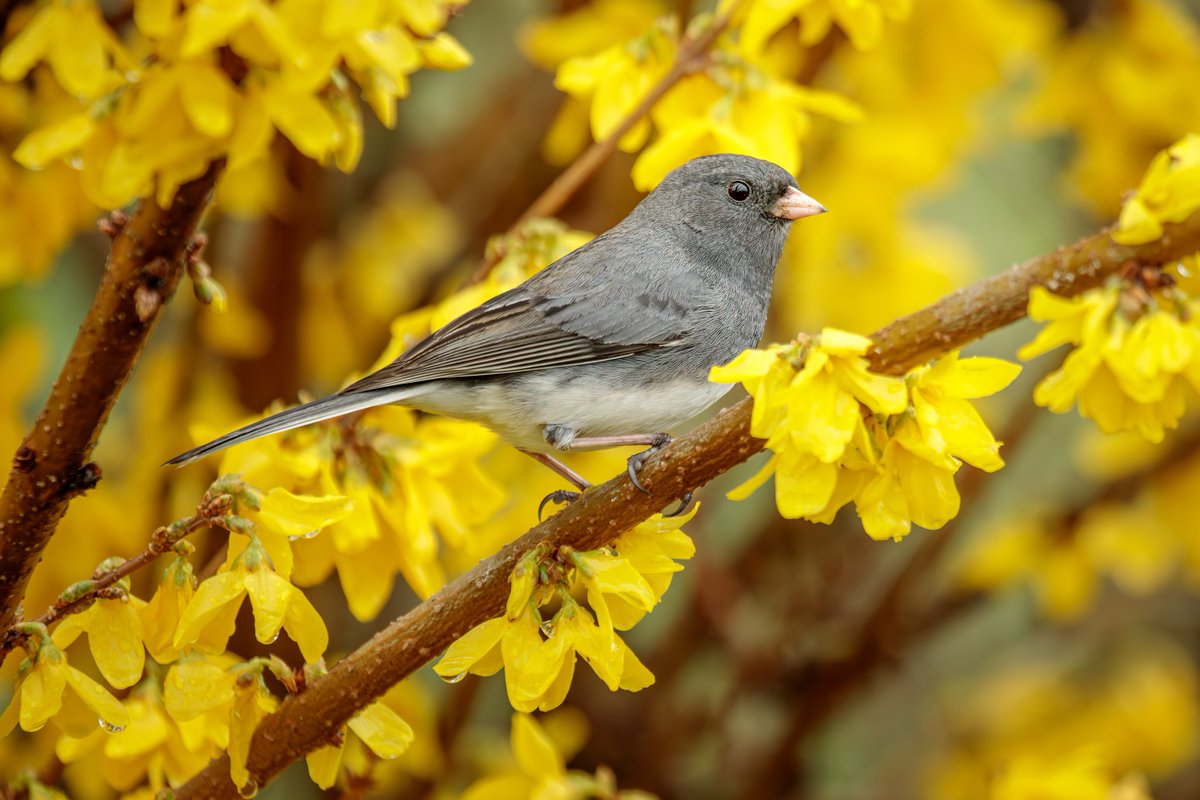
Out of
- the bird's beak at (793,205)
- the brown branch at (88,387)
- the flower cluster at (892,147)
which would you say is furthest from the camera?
the flower cluster at (892,147)

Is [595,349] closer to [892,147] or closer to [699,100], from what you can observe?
[699,100]

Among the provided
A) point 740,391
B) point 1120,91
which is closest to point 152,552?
point 1120,91

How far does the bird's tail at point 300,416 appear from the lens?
1.24 meters

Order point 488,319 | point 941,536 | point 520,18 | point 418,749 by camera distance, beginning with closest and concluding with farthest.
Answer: point 488,319 < point 418,749 < point 941,536 < point 520,18

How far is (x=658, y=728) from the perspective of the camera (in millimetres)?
2213

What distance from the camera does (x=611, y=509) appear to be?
1.10 meters

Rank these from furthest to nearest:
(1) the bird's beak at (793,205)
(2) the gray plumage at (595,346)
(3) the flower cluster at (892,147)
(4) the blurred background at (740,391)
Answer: (3) the flower cluster at (892,147) → (4) the blurred background at (740,391) → (1) the bird's beak at (793,205) → (2) the gray plumage at (595,346)

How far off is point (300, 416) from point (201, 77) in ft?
1.14

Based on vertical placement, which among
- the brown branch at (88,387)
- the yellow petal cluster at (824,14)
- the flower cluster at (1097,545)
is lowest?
the flower cluster at (1097,545)

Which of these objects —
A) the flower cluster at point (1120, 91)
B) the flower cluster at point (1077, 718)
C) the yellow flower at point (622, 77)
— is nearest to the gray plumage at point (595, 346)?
the yellow flower at point (622, 77)

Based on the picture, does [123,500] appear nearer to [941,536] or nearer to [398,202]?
[398,202]

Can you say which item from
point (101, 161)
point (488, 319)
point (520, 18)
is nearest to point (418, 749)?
point (488, 319)

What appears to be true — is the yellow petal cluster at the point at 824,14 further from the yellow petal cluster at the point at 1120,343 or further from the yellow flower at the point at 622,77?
the yellow petal cluster at the point at 1120,343

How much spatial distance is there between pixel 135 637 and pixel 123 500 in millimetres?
972
